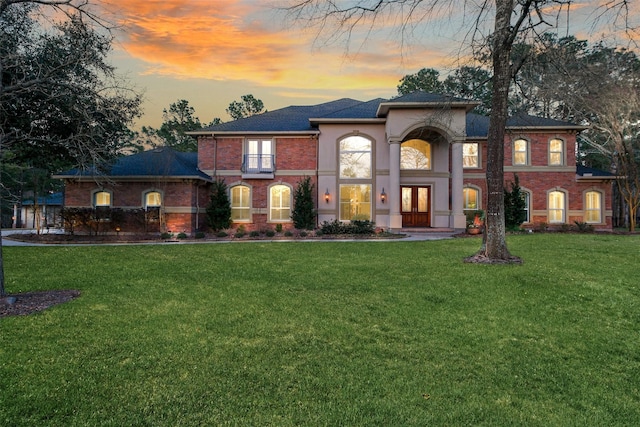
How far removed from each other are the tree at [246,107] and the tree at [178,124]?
4.06 m

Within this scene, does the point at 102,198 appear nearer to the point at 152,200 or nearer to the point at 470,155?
the point at 152,200

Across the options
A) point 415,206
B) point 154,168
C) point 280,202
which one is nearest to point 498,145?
point 415,206

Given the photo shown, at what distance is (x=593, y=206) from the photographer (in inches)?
843

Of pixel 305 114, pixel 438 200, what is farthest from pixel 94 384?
pixel 305 114

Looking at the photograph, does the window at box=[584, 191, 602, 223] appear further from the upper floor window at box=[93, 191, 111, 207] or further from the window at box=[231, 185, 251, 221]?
the upper floor window at box=[93, 191, 111, 207]

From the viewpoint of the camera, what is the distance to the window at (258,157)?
20.7 meters

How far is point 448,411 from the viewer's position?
2.87m

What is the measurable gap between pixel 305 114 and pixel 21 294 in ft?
62.6

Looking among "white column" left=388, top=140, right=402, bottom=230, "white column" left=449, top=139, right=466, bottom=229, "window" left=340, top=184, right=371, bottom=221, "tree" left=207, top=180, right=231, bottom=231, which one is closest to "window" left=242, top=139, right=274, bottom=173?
"tree" left=207, top=180, right=231, bottom=231

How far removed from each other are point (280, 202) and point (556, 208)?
51.3ft

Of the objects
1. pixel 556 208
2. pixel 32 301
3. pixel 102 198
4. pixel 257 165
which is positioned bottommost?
pixel 32 301

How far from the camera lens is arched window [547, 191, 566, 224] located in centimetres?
2120

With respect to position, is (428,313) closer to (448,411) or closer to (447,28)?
(448,411)

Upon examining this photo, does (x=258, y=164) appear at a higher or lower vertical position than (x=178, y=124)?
lower
